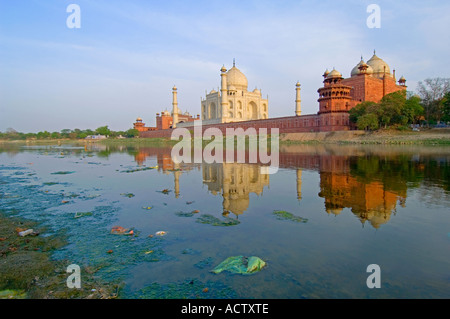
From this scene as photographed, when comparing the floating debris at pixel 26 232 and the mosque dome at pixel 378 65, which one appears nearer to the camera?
the floating debris at pixel 26 232

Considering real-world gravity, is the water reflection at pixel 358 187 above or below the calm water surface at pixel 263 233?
above

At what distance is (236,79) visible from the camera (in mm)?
60188

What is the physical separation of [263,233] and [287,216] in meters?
1.23

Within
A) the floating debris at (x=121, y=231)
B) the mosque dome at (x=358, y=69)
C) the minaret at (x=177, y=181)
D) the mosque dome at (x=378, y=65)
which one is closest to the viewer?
the floating debris at (x=121, y=231)

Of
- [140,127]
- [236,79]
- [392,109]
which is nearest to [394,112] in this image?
[392,109]

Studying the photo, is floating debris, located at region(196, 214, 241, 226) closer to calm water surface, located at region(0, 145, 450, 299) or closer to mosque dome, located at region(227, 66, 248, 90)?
calm water surface, located at region(0, 145, 450, 299)

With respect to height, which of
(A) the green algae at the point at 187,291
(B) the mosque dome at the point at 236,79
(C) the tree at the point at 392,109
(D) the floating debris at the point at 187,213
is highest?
(B) the mosque dome at the point at 236,79

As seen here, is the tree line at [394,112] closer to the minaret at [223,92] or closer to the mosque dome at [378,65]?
the mosque dome at [378,65]

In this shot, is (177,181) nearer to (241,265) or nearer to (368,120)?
(241,265)

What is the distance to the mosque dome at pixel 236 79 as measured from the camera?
60000 millimetres

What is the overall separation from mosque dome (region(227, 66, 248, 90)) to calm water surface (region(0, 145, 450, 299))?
2057 inches

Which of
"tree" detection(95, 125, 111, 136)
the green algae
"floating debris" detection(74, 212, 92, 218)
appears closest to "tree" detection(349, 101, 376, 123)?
"floating debris" detection(74, 212, 92, 218)

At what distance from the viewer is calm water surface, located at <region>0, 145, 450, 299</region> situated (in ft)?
11.7

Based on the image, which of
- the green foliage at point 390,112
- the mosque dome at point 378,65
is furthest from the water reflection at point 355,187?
the mosque dome at point 378,65
